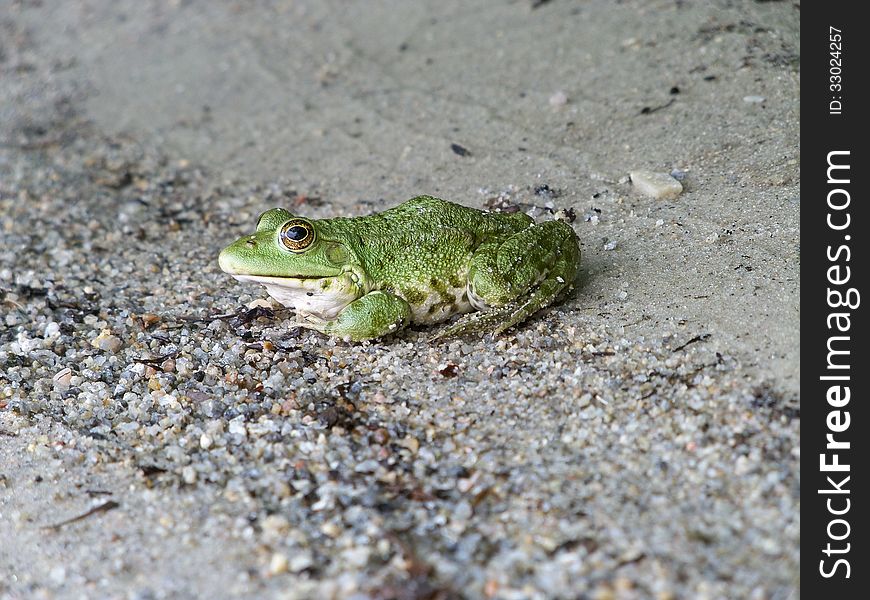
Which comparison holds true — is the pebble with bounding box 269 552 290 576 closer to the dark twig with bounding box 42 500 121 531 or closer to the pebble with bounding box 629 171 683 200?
the dark twig with bounding box 42 500 121 531

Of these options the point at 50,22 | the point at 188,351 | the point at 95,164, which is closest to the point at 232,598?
the point at 188,351

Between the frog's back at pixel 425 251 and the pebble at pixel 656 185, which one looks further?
the pebble at pixel 656 185

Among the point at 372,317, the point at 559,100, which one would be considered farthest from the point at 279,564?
the point at 559,100

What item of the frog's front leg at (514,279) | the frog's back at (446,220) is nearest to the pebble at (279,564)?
the frog's front leg at (514,279)

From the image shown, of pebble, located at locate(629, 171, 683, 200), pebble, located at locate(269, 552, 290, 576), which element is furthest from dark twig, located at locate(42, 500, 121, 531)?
pebble, located at locate(629, 171, 683, 200)

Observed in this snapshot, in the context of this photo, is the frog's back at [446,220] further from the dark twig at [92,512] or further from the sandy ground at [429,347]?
the dark twig at [92,512]

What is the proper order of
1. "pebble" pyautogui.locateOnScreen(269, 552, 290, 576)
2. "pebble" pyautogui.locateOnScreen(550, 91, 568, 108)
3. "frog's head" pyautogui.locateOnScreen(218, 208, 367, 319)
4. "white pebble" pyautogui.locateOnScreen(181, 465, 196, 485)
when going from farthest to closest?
"pebble" pyautogui.locateOnScreen(550, 91, 568, 108) < "frog's head" pyautogui.locateOnScreen(218, 208, 367, 319) < "white pebble" pyautogui.locateOnScreen(181, 465, 196, 485) < "pebble" pyautogui.locateOnScreen(269, 552, 290, 576)
